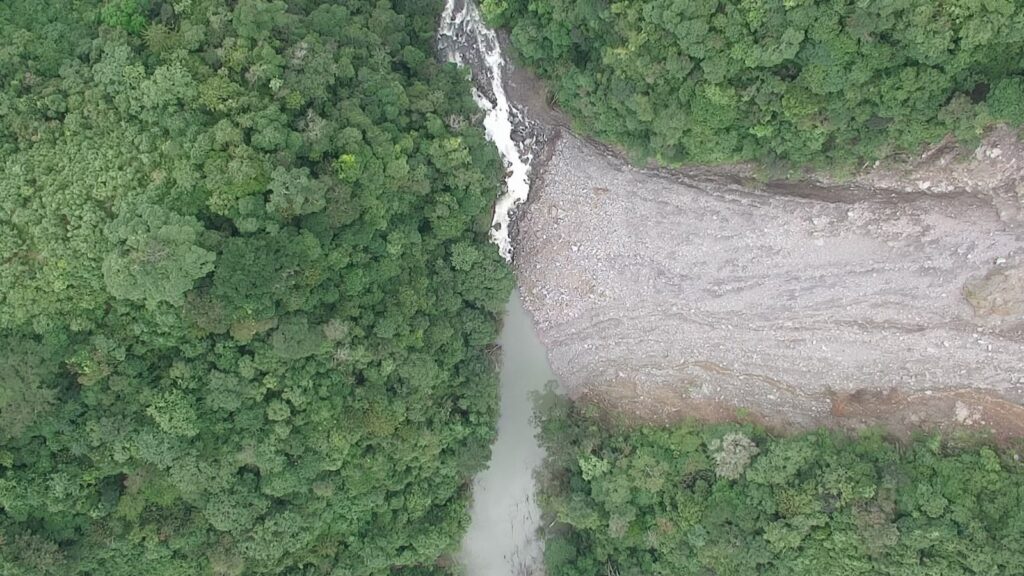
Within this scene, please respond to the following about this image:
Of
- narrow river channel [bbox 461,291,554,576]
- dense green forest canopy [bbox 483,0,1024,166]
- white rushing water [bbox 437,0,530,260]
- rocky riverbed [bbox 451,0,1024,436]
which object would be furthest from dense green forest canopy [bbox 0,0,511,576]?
dense green forest canopy [bbox 483,0,1024,166]

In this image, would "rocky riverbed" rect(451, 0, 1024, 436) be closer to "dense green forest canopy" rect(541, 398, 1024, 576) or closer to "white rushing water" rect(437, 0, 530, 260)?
"white rushing water" rect(437, 0, 530, 260)

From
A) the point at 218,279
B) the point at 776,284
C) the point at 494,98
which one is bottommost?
the point at 218,279

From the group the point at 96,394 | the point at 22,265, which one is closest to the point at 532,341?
the point at 96,394

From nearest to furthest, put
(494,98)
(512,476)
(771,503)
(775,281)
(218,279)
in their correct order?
(218,279), (771,503), (775,281), (494,98), (512,476)

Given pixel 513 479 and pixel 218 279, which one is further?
pixel 513 479

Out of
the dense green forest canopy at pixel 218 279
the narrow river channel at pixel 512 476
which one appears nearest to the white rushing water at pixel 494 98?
the dense green forest canopy at pixel 218 279

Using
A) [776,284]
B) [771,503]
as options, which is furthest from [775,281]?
[771,503]

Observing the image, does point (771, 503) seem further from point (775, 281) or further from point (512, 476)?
point (512, 476)
